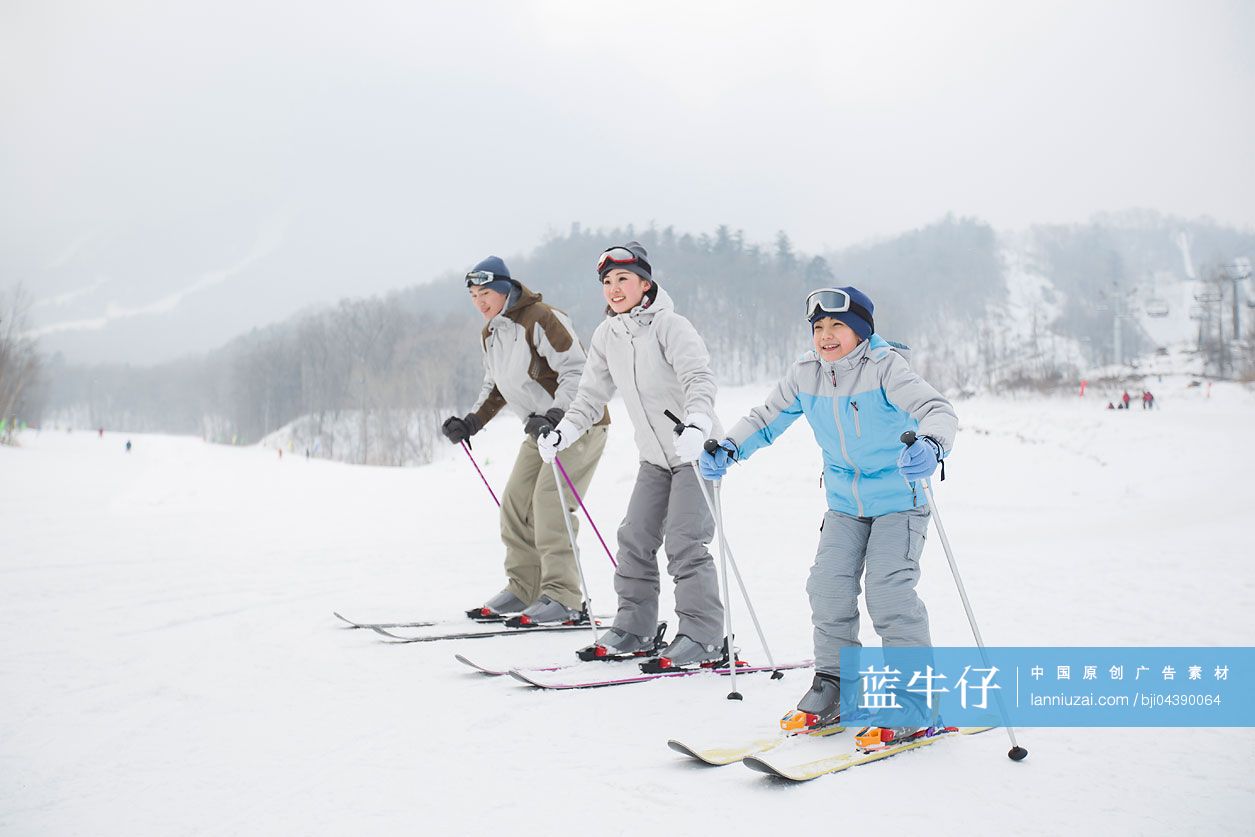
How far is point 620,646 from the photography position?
3.92m

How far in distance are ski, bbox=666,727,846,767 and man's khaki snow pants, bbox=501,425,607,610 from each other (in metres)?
2.14

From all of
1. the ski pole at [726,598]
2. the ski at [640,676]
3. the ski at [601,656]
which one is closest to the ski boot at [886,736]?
the ski pole at [726,598]

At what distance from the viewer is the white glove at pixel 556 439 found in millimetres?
4059

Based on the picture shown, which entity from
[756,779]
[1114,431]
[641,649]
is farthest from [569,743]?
[1114,431]

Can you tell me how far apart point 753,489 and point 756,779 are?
14.5m

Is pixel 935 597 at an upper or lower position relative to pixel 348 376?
lower

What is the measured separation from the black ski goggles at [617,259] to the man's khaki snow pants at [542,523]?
1.22 m

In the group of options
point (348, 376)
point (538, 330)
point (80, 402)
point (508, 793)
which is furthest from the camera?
point (80, 402)

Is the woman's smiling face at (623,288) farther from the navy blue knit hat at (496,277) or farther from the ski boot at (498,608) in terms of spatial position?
the ski boot at (498,608)

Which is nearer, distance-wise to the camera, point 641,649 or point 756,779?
point 756,779

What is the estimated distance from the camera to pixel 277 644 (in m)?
4.18

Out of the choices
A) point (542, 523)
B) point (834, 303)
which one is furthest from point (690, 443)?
point (542, 523)

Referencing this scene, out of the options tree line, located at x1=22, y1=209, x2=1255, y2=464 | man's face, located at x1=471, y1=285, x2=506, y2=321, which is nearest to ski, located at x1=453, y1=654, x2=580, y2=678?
man's face, located at x1=471, y1=285, x2=506, y2=321

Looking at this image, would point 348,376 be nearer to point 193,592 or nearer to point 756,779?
point 193,592
